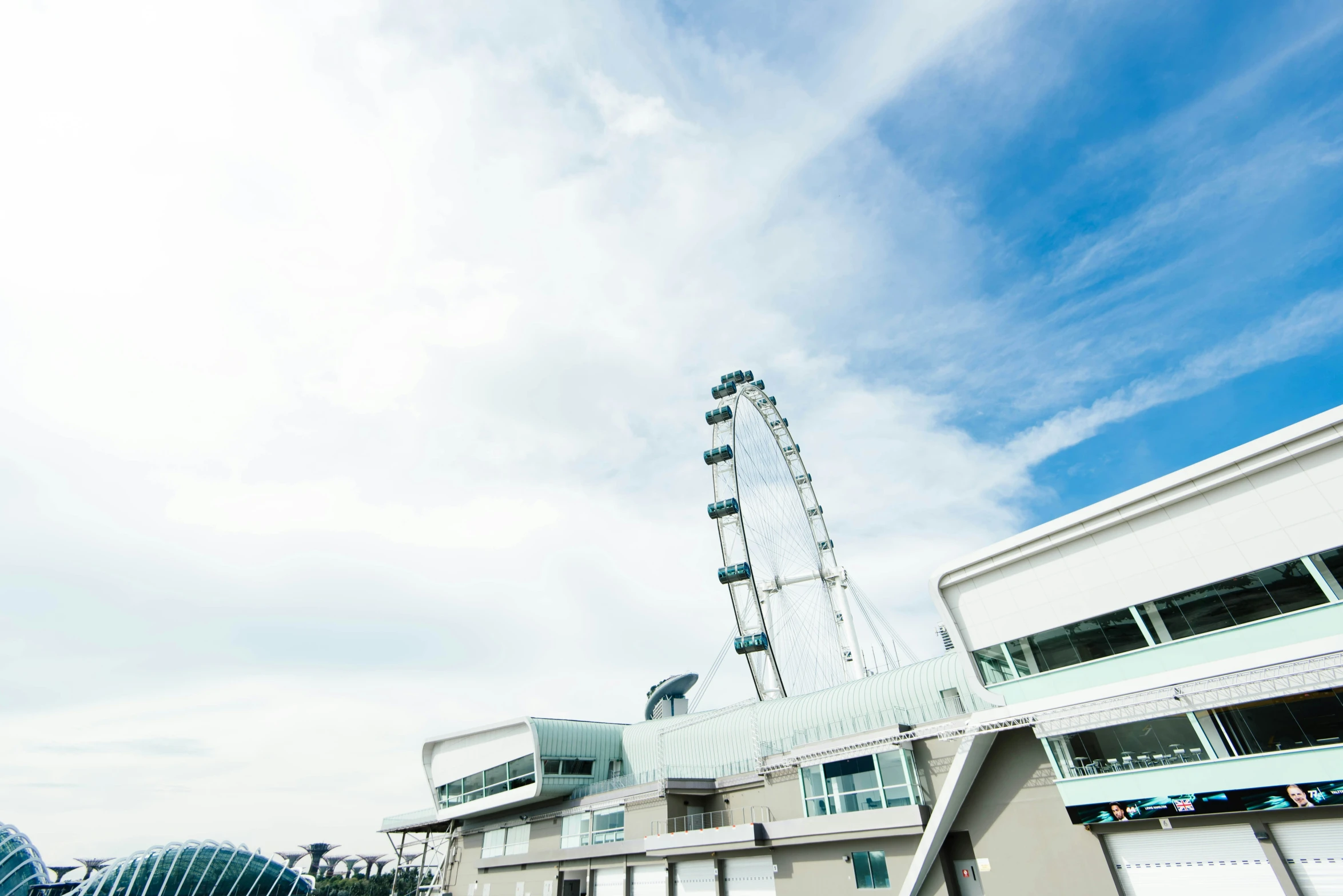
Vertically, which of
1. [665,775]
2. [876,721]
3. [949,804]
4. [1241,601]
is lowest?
[949,804]

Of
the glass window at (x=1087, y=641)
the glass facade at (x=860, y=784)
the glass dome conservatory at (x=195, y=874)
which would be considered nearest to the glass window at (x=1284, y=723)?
the glass window at (x=1087, y=641)

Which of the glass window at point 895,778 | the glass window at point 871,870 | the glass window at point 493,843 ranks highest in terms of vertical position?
the glass window at point 493,843

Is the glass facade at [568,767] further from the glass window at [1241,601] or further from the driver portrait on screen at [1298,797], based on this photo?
the driver portrait on screen at [1298,797]

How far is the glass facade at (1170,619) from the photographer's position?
786 inches

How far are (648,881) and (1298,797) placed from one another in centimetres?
3234

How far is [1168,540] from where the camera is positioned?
891 inches

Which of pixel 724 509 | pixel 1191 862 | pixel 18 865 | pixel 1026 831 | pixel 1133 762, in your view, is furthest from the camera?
A: pixel 18 865

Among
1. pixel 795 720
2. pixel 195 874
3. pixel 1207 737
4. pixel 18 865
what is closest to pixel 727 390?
pixel 795 720

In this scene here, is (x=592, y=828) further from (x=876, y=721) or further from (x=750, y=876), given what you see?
(x=876, y=721)

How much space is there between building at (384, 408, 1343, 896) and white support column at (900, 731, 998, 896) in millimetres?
90

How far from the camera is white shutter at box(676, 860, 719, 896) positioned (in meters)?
35.5

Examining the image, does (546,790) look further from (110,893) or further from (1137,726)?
(110,893)

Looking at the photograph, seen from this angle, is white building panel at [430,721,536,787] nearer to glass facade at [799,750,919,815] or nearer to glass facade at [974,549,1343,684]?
glass facade at [799,750,919,815]

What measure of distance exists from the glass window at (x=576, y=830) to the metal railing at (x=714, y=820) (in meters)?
8.00
